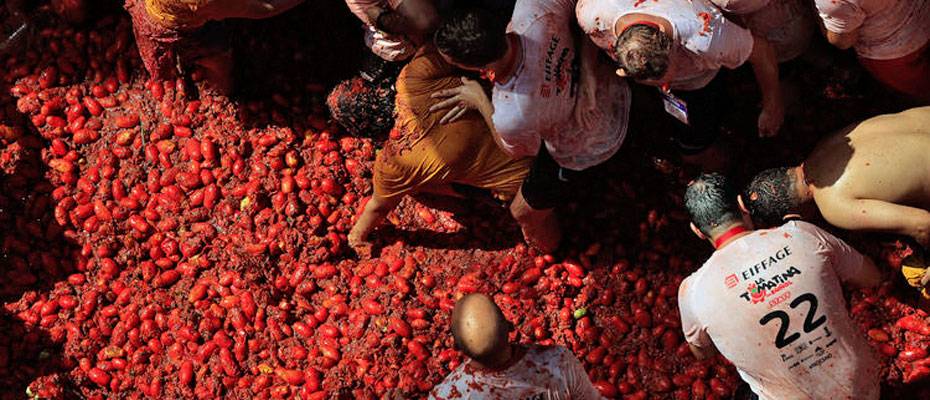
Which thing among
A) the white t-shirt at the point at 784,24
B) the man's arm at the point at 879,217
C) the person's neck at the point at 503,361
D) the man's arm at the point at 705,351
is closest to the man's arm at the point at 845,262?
the man's arm at the point at 879,217

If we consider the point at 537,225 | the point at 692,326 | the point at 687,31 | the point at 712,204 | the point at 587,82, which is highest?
the point at 687,31

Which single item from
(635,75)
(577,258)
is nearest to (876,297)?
(577,258)

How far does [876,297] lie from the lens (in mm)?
4750

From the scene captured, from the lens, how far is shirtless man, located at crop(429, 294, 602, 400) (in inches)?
144

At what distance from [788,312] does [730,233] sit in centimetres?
37

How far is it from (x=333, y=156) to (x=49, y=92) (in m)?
1.76

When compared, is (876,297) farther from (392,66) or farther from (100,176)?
(100,176)

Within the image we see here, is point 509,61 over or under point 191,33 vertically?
over

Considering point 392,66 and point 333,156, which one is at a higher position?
point 392,66

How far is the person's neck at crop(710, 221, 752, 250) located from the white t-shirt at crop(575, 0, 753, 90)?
2.07 feet

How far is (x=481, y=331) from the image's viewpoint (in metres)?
3.65

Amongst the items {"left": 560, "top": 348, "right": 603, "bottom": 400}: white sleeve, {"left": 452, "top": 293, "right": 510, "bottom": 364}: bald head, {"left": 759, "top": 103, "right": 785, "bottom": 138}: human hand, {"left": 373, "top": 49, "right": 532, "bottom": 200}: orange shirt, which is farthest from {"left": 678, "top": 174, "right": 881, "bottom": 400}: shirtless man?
{"left": 373, "top": 49, "right": 532, "bottom": 200}: orange shirt

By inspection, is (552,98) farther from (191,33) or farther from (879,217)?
(191,33)

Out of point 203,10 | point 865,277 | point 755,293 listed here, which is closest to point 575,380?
point 755,293
